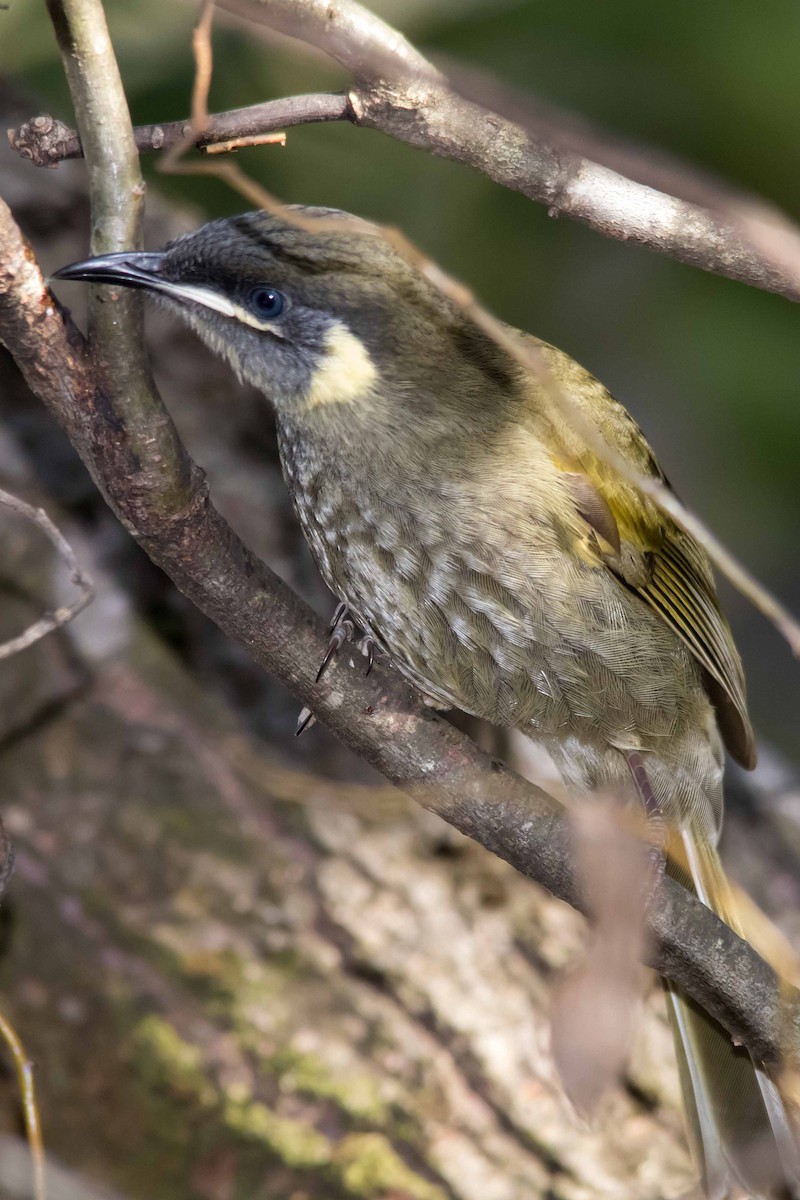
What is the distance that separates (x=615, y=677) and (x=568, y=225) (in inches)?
149

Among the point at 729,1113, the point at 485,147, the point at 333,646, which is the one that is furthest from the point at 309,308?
the point at 729,1113

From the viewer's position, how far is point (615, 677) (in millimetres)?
2908

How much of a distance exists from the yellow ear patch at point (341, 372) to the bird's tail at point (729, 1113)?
5.51 feet

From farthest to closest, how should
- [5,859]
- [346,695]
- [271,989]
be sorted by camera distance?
1. [271,989]
2. [346,695]
3. [5,859]

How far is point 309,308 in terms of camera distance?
265 cm

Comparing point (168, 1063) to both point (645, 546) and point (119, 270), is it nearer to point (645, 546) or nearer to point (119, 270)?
point (645, 546)

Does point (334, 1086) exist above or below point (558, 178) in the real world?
below

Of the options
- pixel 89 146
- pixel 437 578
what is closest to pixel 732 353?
pixel 437 578

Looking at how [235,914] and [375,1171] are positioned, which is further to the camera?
[235,914]

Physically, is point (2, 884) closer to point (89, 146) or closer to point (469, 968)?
point (89, 146)

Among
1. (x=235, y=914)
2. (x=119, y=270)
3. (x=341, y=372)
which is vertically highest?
(x=119, y=270)

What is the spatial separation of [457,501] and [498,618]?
0.90 feet

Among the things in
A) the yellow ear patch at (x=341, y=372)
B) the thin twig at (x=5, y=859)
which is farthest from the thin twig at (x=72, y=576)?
the yellow ear patch at (x=341, y=372)

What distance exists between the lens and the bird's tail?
2.93 metres
